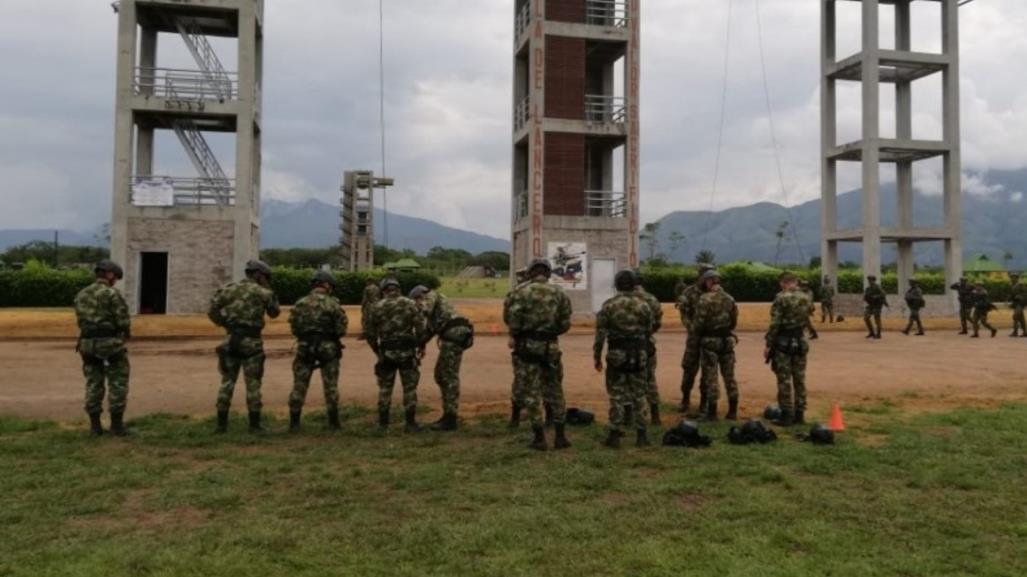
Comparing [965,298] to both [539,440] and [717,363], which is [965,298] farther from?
[539,440]

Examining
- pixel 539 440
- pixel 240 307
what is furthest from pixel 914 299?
pixel 240 307

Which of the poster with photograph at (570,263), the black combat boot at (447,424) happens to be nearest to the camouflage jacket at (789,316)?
the black combat boot at (447,424)

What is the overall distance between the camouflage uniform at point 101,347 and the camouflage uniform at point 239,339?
43.9 inches

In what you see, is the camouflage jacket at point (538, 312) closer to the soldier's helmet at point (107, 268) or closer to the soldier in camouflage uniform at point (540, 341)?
the soldier in camouflage uniform at point (540, 341)

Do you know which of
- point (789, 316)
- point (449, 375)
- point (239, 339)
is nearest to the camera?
point (239, 339)

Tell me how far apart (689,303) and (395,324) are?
161 inches

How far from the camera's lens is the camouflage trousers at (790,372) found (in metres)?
9.03

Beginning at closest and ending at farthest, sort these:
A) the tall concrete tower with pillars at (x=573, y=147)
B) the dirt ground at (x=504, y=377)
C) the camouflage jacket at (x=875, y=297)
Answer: the dirt ground at (x=504, y=377), the camouflage jacket at (x=875, y=297), the tall concrete tower with pillars at (x=573, y=147)

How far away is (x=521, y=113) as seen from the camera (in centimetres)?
2998

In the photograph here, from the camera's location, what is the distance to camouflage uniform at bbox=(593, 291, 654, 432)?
313 inches

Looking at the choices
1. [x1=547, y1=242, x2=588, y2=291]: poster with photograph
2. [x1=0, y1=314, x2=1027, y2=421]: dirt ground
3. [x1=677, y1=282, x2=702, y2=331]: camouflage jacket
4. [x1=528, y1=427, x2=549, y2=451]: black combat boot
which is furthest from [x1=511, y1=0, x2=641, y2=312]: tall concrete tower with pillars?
[x1=528, y1=427, x2=549, y2=451]: black combat boot

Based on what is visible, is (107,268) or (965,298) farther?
(965,298)

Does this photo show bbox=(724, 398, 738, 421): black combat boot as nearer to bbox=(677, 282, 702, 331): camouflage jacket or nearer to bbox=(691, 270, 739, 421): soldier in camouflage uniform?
bbox=(691, 270, 739, 421): soldier in camouflage uniform

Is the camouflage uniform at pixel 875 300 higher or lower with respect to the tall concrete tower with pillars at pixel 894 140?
lower
